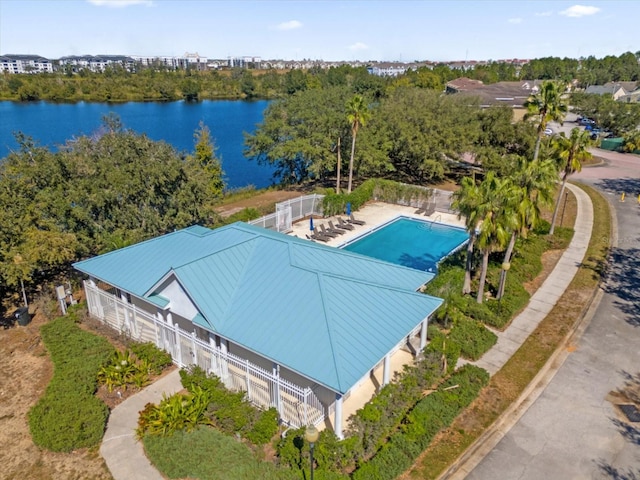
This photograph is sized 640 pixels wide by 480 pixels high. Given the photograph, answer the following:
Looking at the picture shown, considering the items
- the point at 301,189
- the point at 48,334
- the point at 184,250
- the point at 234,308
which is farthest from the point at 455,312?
the point at 301,189

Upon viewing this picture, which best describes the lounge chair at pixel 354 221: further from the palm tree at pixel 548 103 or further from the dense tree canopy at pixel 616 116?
the dense tree canopy at pixel 616 116

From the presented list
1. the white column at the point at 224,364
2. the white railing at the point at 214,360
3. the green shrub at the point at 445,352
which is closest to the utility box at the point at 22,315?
the white railing at the point at 214,360

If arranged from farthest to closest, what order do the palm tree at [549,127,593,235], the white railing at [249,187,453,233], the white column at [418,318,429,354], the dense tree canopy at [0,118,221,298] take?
1. the white railing at [249,187,453,233]
2. the palm tree at [549,127,593,235]
3. the dense tree canopy at [0,118,221,298]
4. the white column at [418,318,429,354]

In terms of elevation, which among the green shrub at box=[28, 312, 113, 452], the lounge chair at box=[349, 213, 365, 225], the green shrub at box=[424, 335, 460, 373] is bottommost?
the lounge chair at box=[349, 213, 365, 225]

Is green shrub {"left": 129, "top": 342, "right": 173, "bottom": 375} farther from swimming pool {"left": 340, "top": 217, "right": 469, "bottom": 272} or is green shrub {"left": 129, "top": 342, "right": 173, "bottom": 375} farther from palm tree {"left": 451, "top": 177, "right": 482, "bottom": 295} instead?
swimming pool {"left": 340, "top": 217, "right": 469, "bottom": 272}

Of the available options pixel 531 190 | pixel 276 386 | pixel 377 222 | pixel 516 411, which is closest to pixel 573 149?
pixel 531 190

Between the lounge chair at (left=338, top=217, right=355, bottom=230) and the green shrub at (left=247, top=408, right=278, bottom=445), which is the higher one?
the green shrub at (left=247, top=408, right=278, bottom=445)

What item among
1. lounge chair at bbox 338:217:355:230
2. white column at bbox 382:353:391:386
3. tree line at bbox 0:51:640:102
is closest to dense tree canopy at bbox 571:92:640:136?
tree line at bbox 0:51:640:102
